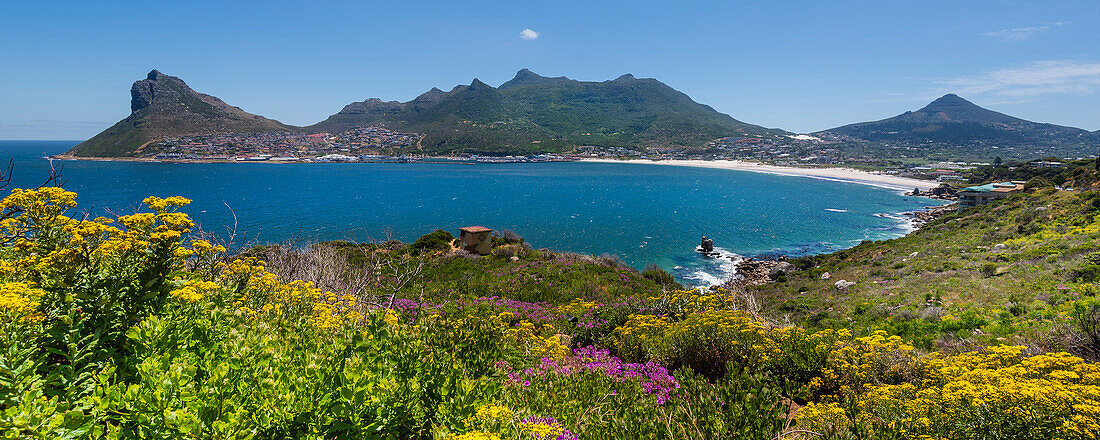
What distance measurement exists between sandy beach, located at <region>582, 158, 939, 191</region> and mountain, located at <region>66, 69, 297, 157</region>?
137852 millimetres

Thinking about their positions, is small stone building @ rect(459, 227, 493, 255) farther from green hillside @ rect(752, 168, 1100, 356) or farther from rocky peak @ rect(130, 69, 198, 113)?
rocky peak @ rect(130, 69, 198, 113)

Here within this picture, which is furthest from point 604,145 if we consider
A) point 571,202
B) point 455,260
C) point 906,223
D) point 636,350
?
point 636,350

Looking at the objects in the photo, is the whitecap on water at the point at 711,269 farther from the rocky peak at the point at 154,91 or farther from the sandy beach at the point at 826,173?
the rocky peak at the point at 154,91

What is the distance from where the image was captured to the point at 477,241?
25109mm

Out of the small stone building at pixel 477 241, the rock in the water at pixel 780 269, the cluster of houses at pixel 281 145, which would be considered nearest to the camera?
the small stone building at pixel 477 241

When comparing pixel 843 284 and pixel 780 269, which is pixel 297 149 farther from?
pixel 843 284

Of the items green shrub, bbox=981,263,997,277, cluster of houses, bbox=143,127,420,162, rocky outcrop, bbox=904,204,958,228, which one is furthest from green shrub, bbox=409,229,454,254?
cluster of houses, bbox=143,127,420,162

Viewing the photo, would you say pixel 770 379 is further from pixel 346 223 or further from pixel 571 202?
pixel 571 202

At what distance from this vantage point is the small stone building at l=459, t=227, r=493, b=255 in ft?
82.2

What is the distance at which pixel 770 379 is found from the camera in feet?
18.7

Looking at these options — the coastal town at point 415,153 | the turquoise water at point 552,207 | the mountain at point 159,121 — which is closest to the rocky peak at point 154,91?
the mountain at point 159,121

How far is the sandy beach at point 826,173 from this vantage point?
3546 inches

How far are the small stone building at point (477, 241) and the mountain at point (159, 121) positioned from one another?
14692 cm

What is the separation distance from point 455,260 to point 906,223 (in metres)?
52.8
